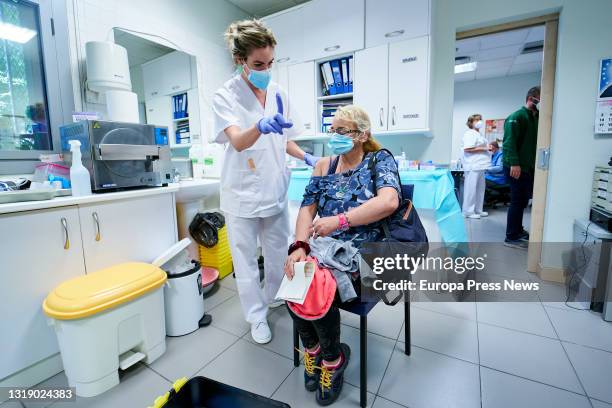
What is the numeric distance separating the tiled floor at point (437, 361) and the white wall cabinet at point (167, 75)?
1774mm

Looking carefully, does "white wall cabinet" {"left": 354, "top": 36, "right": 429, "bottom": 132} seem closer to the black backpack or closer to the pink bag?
the black backpack

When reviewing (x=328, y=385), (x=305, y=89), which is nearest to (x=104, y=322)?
(x=328, y=385)

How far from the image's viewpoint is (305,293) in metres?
1.00

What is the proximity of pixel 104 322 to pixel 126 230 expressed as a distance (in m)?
0.53

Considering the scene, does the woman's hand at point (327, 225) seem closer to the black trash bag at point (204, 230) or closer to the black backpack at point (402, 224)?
the black backpack at point (402, 224)

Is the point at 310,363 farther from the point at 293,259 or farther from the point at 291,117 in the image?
the point at 291,117

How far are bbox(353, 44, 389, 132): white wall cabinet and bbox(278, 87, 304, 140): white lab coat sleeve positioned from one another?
0.96 metres

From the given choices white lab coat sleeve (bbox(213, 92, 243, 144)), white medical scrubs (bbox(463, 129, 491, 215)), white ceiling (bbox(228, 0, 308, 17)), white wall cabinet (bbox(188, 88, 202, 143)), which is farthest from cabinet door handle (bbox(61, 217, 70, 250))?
white medical scrubs (bbox(463, 129, 491, 215))

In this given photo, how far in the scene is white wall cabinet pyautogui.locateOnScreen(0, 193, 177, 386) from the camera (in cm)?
118

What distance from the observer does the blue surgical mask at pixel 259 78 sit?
1.34m

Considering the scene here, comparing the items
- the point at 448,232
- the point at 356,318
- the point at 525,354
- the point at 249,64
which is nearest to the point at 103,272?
the point at 249,64

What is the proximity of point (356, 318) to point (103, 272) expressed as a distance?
1.37 metres

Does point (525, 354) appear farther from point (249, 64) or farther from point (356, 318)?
point (249, 64)

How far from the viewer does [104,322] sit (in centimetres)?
119
